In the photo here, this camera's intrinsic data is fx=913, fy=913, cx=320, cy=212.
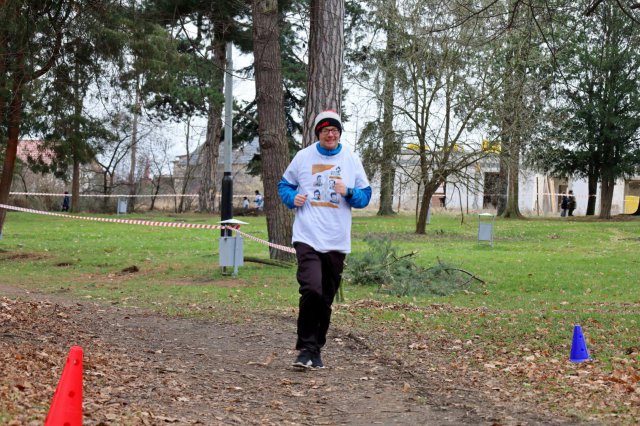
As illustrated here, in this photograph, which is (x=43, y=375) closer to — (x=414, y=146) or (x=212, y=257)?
(x=212, y=257)

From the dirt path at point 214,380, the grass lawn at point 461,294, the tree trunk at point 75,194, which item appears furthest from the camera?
the tree trunk at point 75,194

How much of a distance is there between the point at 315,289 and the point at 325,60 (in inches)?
363

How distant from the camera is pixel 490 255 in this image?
2230 centimetres

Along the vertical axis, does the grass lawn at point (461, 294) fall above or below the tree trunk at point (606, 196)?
below

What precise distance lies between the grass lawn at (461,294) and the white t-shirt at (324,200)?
179cm

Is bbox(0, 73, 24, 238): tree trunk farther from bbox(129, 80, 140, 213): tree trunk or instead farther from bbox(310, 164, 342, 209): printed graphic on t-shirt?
bbox(129, 80, 140, 213): tree trunk

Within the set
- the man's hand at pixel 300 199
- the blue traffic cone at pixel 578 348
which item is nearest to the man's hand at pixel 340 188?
the man's hand at pixel 300 199

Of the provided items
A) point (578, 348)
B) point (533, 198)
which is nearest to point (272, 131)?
point (578, 348)

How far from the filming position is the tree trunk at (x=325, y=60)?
16.0 meters

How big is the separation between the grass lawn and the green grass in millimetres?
21

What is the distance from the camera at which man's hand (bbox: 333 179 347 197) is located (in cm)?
746

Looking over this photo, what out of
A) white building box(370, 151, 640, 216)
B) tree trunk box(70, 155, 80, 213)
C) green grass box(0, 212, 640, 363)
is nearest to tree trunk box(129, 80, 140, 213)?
tree trunk box(70, 155, 80, 213)

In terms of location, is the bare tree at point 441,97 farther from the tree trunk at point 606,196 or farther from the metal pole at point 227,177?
the tree trunk at point 606,196

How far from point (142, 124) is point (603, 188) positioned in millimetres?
25919
